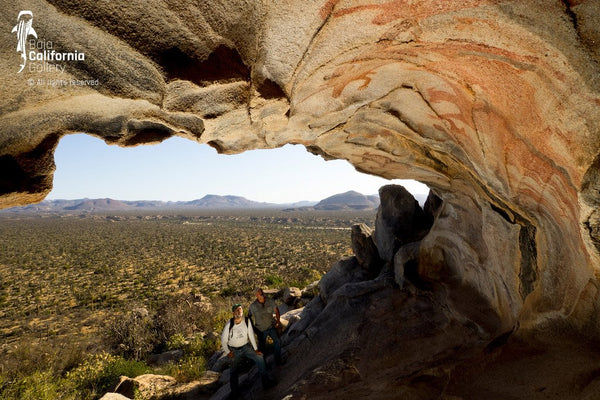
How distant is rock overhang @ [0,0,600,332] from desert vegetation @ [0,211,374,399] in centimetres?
743

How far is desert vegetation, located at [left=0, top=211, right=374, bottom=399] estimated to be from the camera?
8539 mm

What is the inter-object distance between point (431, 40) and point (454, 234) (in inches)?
200

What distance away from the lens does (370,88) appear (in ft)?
14.1

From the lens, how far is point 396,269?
26.3 feet

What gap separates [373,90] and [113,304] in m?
19.1

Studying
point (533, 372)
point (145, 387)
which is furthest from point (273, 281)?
point (533, 372)

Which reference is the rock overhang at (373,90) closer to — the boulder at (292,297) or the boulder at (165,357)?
the boulder at (165,357)

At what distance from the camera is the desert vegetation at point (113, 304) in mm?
8539

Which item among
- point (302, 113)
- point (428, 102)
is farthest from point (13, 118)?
point (428, 102)

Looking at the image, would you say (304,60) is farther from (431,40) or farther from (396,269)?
(396,269)

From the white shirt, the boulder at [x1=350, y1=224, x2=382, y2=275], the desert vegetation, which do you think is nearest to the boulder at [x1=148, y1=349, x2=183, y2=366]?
the desert vegetation

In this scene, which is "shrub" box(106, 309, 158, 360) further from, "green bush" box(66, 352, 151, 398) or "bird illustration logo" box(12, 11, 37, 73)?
"bird illustration logo" box(12, 11, 37, 73)

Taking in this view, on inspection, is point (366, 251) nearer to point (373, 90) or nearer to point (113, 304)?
point (373, 90)

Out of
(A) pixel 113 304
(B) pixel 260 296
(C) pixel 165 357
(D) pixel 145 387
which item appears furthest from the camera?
(A) pixel 113 304
